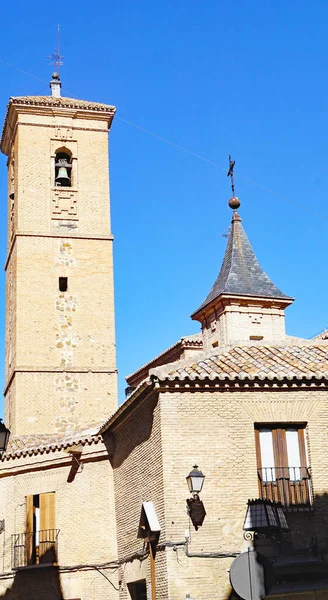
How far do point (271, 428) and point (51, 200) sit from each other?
1430 cm

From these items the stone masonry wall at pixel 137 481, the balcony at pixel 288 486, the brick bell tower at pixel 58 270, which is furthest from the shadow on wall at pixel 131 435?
the brick bell tower at pixel 58 270

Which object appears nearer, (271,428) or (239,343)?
(271,428)

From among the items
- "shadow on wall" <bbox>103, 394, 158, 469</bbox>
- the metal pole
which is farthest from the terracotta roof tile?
the metal pole

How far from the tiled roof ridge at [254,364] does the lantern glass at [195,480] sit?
1611mm

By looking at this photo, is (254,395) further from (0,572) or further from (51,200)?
(51,200)

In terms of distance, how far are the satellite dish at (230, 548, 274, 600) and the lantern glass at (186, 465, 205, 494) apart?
434 centimetres

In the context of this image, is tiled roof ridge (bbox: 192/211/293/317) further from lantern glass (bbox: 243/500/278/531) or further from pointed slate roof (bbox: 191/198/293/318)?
lantern glass (bbox: 243/500/278/531)

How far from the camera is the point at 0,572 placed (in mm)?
20203

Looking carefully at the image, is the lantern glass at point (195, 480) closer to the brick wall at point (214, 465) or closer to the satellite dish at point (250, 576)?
the brick wall at point (214, 465)

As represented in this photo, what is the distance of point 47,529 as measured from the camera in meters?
19.3

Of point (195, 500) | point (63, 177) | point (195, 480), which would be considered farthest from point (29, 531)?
point (63, 177)

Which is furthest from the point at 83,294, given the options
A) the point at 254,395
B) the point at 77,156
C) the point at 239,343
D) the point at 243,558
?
the point at 243,558

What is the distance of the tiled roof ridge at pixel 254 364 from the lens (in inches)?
601

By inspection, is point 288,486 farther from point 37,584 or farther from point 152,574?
point 37,584
